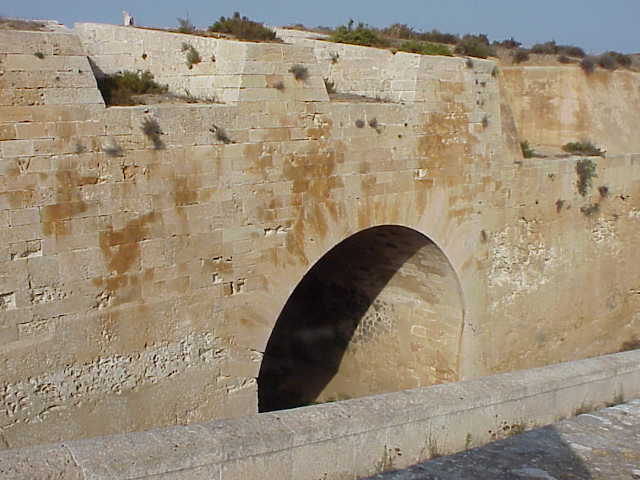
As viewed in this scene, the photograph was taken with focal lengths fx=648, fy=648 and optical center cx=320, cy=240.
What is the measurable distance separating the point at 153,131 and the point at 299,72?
1656 millimetres

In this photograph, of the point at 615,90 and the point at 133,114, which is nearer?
the point at 133,114

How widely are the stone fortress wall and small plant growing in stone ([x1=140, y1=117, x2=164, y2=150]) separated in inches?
1.3

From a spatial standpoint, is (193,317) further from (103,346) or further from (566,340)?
(566,340)

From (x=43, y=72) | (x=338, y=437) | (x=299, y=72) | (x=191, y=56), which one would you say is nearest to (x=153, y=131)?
(x=43, y=72)

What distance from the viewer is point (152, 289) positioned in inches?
217

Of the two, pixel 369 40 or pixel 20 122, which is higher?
pixel 369 40

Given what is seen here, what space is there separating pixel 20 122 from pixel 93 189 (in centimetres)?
72

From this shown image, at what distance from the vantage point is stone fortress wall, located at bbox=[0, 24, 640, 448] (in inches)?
194

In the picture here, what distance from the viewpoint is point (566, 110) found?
38.5 feet

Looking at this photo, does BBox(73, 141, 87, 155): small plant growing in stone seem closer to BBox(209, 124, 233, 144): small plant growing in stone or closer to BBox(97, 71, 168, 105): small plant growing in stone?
BBox(97, 71, 168, 105): small plant growing in stone

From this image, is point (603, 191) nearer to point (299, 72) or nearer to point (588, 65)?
point (588, 65)

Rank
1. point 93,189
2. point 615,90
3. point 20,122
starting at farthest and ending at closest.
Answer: point 615,90, point 93,189, point 20,122

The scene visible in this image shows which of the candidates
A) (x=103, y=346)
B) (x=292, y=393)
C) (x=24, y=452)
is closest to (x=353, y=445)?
(x=24, y=452)

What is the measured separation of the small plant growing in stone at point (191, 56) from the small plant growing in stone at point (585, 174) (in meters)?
5.99
